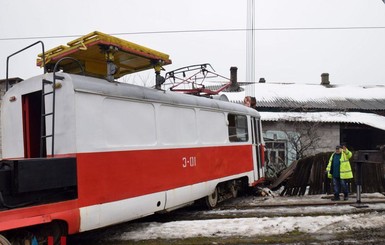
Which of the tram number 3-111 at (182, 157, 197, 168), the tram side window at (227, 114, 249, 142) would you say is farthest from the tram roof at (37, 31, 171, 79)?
the tram side window at (227, 114, 249, 142)

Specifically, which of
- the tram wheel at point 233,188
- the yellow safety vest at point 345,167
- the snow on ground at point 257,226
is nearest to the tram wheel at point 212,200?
the tram wheel at point 233,188

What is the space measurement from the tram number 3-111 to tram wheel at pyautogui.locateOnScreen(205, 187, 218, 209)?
4.56 feet

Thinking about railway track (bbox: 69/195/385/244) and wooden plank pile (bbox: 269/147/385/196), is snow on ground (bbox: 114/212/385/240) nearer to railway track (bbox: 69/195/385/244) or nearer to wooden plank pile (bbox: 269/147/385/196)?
railway track (bbox: 69/195/385/244)

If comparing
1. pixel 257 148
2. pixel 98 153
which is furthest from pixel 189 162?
pixel 257 148

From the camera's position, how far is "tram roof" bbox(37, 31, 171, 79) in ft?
18.1

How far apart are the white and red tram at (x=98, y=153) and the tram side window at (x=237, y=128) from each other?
1.11 metres

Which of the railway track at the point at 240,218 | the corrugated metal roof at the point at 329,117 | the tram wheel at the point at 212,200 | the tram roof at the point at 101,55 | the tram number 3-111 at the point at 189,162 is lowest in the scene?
the railway track at the point at 240,218

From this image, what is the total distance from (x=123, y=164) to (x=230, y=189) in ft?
15.5

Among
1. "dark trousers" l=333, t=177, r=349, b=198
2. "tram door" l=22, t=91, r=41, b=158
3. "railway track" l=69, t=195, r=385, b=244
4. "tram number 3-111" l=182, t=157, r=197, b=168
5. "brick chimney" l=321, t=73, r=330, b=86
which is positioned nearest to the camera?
"tram door" l=22, t=91, r=41, b=158

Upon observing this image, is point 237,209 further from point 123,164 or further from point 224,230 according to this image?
point 123,164

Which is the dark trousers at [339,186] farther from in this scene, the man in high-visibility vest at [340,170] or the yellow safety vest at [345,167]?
the yellow safety vest at [345,167]

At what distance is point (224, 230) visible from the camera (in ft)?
21.2

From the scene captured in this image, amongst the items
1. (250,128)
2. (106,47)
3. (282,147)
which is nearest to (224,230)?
(106,47)

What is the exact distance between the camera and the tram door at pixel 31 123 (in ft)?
19.4
